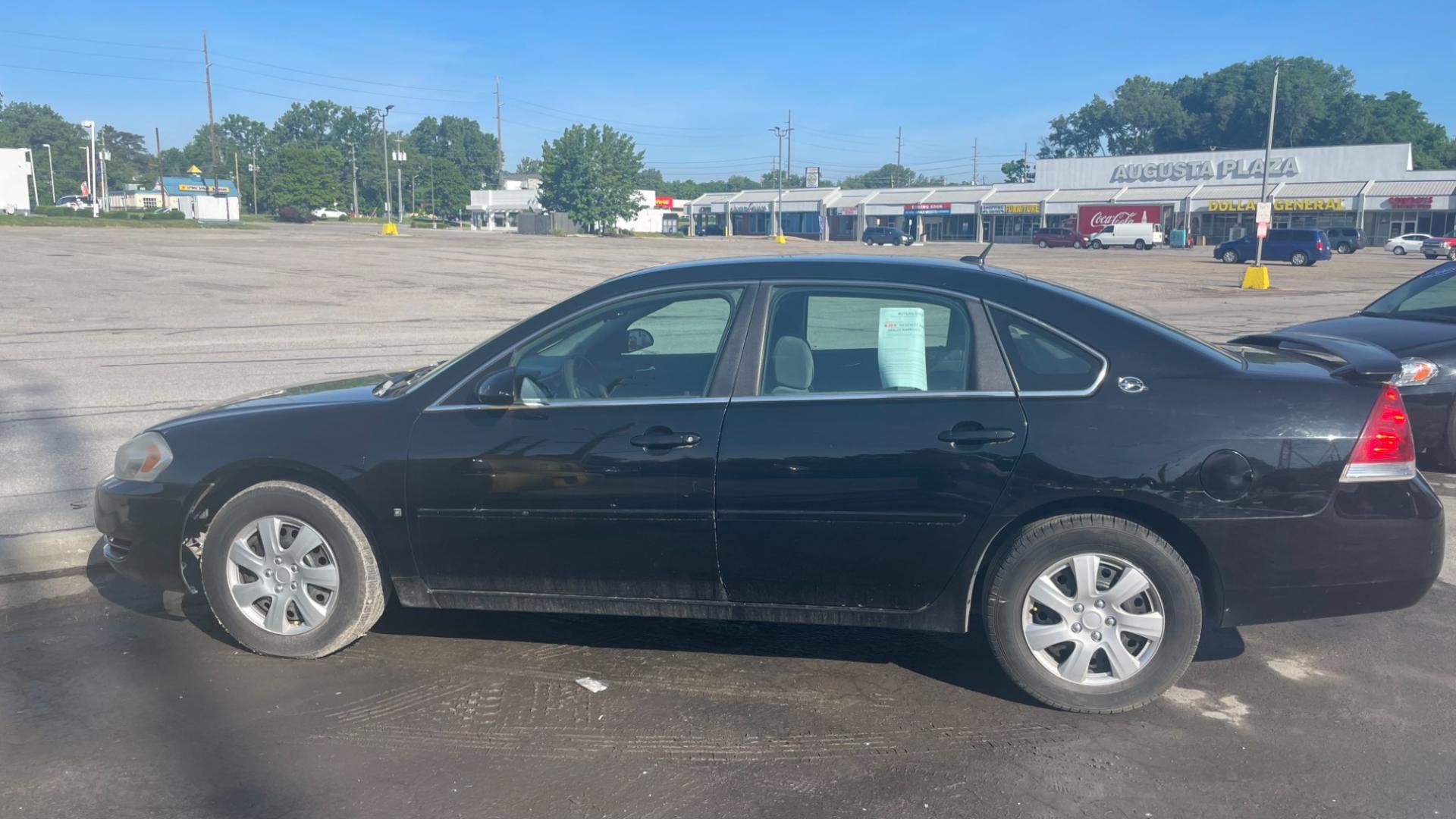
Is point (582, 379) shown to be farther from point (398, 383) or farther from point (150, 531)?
point (150, 531)

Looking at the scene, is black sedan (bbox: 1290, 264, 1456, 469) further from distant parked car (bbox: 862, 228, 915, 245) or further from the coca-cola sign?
the coca-cola sign

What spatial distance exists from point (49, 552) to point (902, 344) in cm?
442

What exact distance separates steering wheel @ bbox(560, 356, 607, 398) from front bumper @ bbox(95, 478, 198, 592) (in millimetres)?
1615

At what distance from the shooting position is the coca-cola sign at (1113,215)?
7381cm

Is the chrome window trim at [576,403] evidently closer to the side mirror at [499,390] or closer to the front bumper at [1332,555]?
the side mirror at [499,390]

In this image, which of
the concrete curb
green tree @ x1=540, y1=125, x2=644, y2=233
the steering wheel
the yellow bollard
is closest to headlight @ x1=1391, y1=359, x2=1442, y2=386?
the steering wheel

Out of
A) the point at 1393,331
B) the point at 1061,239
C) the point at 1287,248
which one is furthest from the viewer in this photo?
the point at 1061,239

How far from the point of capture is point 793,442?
4.02m

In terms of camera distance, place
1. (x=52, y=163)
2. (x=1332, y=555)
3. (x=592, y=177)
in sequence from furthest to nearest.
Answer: (x=52, y=163)
(x=592, y=177)
(x=1332, y=555)

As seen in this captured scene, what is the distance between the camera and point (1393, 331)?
770 centimetres

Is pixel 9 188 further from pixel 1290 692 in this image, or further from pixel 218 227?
pixel 1290 692

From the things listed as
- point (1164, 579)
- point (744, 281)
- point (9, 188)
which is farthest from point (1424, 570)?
point (9, 188)

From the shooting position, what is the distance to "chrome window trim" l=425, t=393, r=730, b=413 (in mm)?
4184

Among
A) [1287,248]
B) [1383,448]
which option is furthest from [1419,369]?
[1287,248]
